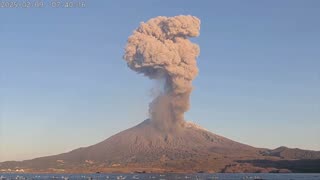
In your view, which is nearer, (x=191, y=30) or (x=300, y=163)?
(x=191, y=30)

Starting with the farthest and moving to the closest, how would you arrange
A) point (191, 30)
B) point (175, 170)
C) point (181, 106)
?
point (175, 170) → point (181, 106) → point (191, 30)

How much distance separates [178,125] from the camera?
197 meters

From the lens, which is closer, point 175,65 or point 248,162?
point 175,65

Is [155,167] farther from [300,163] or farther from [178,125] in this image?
[300,163]

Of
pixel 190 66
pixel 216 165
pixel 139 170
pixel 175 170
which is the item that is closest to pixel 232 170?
pixel 216 165

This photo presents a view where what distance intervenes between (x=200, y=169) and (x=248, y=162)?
1841 centimetres

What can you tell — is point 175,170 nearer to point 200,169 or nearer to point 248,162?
point 200,169

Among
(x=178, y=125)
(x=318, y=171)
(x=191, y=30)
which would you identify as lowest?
(x=318, y=171)

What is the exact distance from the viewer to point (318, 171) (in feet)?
632

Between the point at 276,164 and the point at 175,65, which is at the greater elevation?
the point at 175,65

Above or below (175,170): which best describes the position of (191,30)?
above

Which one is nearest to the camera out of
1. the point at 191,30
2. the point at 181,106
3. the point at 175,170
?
the point at 191,30

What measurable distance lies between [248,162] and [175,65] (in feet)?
207

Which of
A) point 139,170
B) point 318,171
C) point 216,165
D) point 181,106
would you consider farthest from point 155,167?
point 318,171
